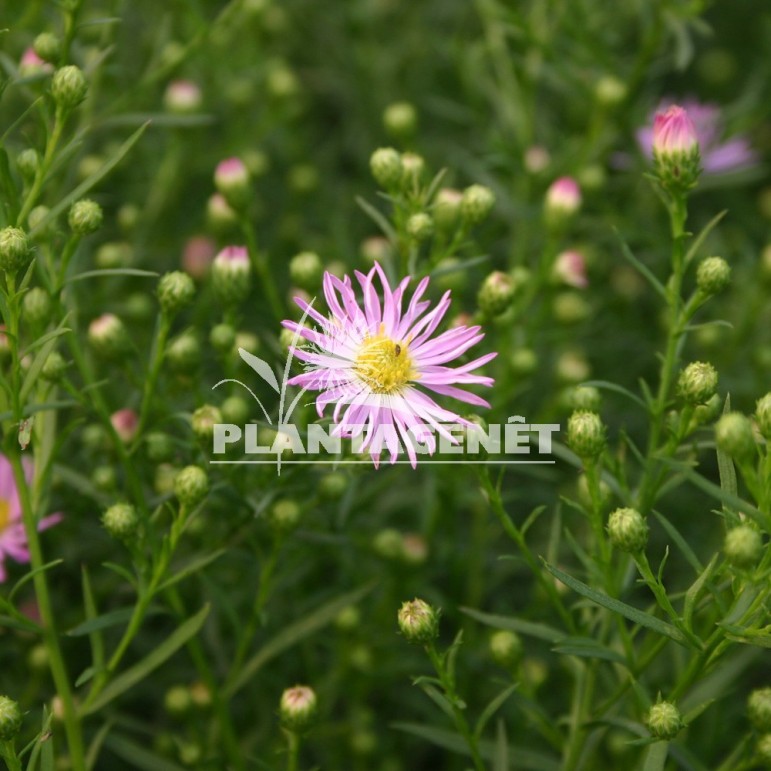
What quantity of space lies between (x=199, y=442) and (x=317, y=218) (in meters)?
1.38

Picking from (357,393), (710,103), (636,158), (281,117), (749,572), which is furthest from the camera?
(710,103)

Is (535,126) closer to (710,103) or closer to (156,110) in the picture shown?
(710,103)

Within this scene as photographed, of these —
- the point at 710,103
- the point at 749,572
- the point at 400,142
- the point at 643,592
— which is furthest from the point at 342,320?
the point at 710,103

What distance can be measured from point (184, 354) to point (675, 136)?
2.72 ft

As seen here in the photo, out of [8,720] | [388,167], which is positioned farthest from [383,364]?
[8,720]

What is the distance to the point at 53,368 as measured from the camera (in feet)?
5.09

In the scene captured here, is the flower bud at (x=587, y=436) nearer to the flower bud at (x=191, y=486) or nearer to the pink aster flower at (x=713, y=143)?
the flower bud at (x=191, y=486)

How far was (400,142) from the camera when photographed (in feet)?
7.48

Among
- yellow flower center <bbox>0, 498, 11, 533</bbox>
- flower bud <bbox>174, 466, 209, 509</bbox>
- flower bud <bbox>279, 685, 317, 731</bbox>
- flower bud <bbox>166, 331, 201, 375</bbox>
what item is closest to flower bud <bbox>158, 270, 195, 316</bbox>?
flower bud <bbox>166, 331, 201, 375</bbox>

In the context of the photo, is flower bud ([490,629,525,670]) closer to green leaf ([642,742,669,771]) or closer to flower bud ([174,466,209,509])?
green leaf ([642,742,669,771])

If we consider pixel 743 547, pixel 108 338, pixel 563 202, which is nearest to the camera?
pixel 743 547

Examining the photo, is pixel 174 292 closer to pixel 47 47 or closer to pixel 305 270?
pixel 305 270

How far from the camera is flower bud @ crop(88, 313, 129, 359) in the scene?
1.80 m

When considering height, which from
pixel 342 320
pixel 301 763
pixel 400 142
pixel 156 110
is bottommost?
pixel 301 763
